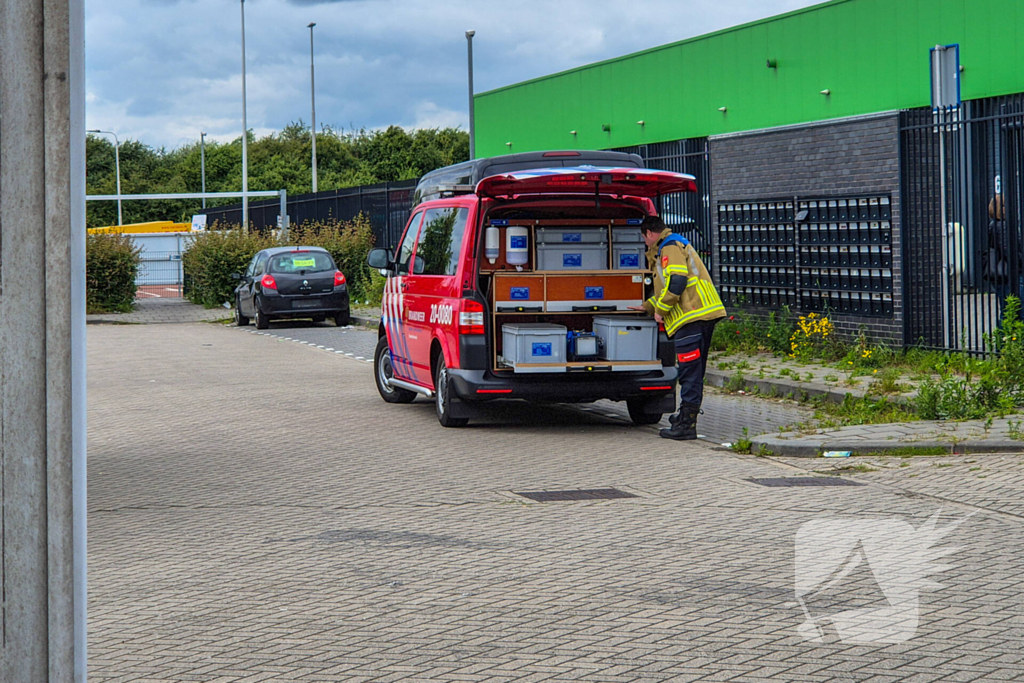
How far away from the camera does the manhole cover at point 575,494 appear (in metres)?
8.31

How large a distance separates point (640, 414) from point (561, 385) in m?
1.12

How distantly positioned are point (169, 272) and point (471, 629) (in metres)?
34.3

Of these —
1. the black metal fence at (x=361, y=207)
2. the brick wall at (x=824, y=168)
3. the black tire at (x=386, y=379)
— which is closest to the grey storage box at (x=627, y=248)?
the black tire at (x=386, y=379)

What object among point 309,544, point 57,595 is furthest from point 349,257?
point 57,595

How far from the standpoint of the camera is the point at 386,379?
1395 centimetres

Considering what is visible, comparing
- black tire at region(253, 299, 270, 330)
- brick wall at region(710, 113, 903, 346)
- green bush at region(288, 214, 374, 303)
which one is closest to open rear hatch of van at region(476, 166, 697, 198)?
brick wall at region(710, 113, 903, 346)

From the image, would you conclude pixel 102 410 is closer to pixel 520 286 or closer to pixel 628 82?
pixel 520 286

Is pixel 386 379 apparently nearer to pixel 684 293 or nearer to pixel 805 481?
pixel 684 293

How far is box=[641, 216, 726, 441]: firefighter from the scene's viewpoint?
429 inches

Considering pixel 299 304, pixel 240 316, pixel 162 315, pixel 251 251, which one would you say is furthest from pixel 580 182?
pixel 251 251

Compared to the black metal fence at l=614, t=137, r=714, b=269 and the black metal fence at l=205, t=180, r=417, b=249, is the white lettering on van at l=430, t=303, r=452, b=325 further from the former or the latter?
the black metal fence at l=205, t=180, r=417, b=249

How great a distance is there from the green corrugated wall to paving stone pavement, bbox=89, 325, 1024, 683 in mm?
19067

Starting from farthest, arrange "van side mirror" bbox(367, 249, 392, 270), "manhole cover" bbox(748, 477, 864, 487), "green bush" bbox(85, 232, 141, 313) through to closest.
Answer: "green bush" bbox(85, 232, 141, 313), "van side mirror" bbox(367, 249, 392, 270), "manhole cover" bbox(748, 477, 864, 487)

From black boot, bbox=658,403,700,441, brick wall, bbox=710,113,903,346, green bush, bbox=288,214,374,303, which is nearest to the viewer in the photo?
black boot, bbox=658,403,700,441
